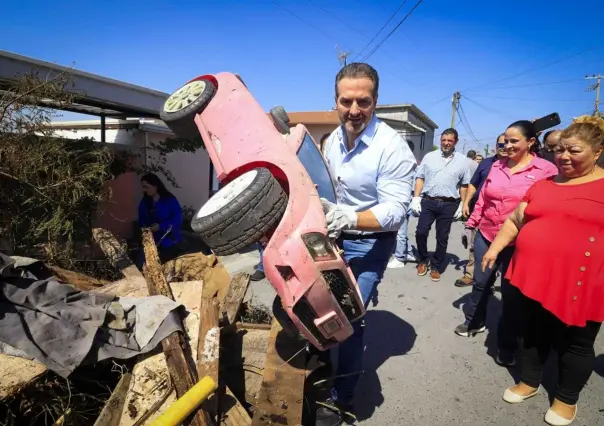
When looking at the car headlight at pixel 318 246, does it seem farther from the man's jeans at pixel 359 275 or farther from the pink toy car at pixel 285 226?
the man's jeans at pixel 359 275

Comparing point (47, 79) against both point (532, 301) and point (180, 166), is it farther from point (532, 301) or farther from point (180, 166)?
point (532, 301)

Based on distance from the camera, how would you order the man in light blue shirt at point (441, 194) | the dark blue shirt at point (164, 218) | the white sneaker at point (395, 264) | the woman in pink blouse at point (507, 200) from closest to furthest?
the woman in pink blouse at point (507, 200)
the dark blue shirt at point (164, 218)
the man in light blue shirt at point (441, 194)
the white sneaker at point (395, 264)

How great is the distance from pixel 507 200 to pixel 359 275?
5.86 ft

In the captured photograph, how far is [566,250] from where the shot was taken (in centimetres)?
211

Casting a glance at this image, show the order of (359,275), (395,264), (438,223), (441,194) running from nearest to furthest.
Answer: (359,275) < (441,194) < (438,223) < (395,264)

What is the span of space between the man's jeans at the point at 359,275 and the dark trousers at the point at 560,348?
1227mm

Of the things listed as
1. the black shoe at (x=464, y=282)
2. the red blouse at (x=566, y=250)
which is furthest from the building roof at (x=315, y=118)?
the red blouse at (x=566, y=250)

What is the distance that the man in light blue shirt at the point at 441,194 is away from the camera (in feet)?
16.5

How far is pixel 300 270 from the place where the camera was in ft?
4.95

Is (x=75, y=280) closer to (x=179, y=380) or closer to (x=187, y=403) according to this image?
(x=179, y=380)

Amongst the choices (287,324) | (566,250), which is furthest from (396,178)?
(566,250)

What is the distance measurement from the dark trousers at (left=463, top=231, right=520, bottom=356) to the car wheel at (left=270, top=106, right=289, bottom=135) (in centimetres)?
217

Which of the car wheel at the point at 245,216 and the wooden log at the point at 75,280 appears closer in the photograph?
the car wheel at the point at 245,216

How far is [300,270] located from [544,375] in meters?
2.78
